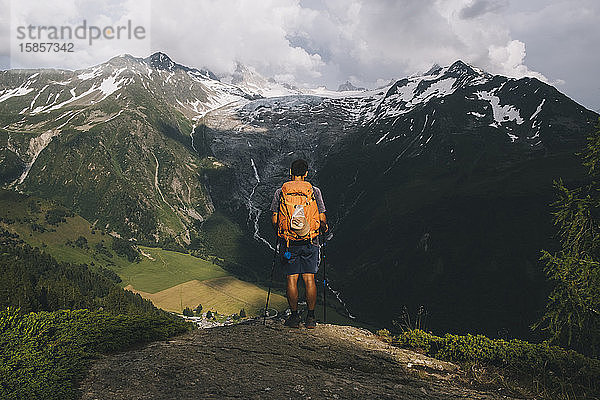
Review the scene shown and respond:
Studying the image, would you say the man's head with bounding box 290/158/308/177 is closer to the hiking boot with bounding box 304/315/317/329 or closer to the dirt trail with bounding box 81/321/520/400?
the hiking boot with bounding box 304/315/317/329

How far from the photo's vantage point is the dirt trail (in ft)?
21.1

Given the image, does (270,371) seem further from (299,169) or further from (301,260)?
(299,169)

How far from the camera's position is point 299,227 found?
33.9 feet

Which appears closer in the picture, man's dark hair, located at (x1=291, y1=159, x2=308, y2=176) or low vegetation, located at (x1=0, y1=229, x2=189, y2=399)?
low vegetation, located at (x1=0, y1=229, x2=189, y2=399)

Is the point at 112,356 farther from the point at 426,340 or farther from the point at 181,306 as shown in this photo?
the point at 181,306

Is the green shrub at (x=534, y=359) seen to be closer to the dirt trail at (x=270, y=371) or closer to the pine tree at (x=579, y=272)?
the dirt trail at (x=270, y=371)

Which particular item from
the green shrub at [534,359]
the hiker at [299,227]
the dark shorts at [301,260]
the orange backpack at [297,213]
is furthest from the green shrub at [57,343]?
the green shrub at [534,359]

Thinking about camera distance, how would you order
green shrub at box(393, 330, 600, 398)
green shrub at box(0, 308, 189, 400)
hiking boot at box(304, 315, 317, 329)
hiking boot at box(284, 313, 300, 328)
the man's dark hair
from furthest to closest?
hiking boot at box(284, 313, 300, 328) < hiking boot at box(304, 315, 317, 329) < the man's dark hair < green shrub at box(393, 330, 600, 398) < green shrub at box(0, 308, 189, 400)

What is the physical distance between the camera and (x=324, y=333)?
1134 cm

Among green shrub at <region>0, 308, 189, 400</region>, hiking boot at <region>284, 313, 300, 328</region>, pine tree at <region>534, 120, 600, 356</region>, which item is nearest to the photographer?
green shrub at <region>0, 308, 189, 400</region>

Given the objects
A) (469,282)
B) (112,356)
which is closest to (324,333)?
(112,356)

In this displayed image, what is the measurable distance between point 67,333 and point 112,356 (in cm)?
111

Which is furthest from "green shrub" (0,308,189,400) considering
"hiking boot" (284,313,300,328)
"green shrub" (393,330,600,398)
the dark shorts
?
"green shrub" (393,330,600,398)

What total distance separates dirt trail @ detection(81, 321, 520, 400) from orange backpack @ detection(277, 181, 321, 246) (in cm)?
310
